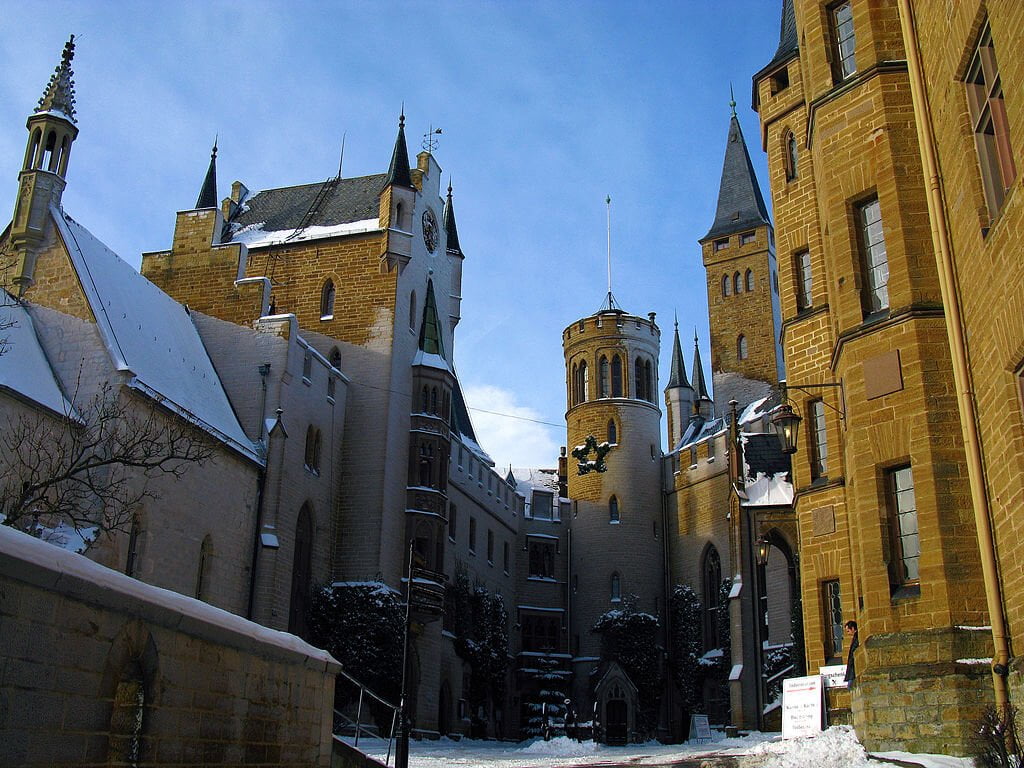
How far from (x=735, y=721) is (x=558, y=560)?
624 inches

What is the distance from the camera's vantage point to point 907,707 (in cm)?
1055

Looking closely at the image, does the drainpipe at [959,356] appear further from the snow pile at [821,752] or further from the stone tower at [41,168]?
the stone tower at [41,168]

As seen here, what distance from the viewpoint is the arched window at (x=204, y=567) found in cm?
2573

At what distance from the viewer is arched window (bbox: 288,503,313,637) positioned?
30500mm

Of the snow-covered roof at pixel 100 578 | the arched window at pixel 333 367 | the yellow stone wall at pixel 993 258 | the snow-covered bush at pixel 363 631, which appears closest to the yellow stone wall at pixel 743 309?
the arched window at pixel 333 367

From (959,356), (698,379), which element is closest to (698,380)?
(698,379)

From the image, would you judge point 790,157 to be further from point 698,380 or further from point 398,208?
point 698,380

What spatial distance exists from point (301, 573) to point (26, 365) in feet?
38.4

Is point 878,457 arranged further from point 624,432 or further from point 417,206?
point 624,432

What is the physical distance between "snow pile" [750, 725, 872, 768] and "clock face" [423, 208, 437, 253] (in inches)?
1138

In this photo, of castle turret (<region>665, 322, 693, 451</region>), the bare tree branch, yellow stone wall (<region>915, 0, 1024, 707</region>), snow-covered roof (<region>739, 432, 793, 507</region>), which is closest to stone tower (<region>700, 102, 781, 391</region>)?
castle turret (<region>665, 322, 693, 451</region>)

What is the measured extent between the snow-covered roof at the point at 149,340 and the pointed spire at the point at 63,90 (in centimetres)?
323

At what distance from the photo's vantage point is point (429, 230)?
1580 inches

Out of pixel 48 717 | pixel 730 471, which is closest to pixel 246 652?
pixel 48 717
